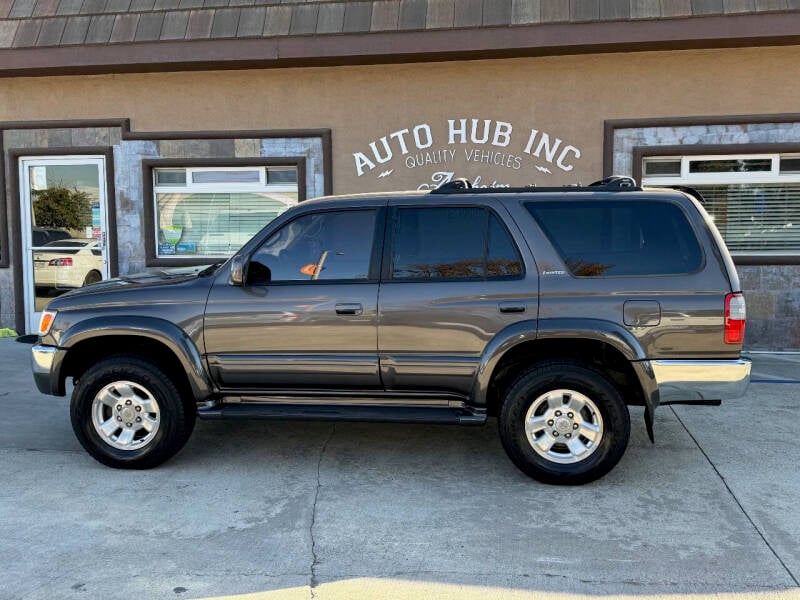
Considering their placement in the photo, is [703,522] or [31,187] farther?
[31,187]

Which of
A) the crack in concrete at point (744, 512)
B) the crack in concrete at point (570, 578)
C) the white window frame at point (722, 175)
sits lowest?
the crack in concrete at point (570, 578)

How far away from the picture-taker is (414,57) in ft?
27.6

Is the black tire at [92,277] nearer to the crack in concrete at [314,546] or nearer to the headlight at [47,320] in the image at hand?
the headlight at [47,320]

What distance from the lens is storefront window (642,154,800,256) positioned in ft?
27.5

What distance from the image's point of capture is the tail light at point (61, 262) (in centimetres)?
967

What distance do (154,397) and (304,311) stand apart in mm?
1185

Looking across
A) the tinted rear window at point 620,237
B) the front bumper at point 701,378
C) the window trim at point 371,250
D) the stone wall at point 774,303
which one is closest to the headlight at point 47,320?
the window trim at point 371,250

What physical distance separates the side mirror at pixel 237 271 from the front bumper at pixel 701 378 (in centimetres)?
268

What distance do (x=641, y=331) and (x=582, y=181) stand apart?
4.78m

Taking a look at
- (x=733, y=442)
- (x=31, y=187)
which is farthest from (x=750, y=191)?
(x=31, y=187)

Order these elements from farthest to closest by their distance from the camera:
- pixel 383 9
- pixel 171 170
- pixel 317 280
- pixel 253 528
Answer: pixel 171 170
pixel 383 9
pixel 317 280
pixel 253 528

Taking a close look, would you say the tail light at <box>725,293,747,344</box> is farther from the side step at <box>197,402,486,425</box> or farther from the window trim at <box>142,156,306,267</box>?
the window trim at <box>142,156,306,267</box>

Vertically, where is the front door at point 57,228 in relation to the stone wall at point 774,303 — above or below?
above

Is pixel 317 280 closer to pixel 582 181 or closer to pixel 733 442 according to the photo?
pixel 733 442
